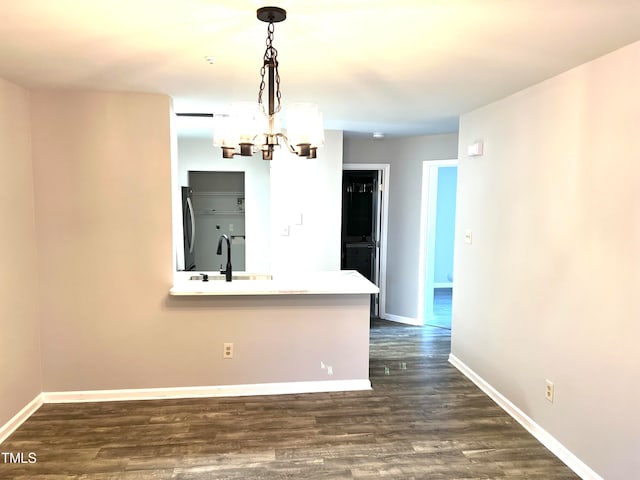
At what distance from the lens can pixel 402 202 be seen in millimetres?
5574

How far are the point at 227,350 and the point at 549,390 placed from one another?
2.25 m

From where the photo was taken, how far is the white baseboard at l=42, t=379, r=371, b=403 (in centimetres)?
332

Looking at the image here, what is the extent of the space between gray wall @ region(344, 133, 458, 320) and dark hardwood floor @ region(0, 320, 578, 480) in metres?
2.07

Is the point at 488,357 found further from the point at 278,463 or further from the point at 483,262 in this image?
the point at 278,463

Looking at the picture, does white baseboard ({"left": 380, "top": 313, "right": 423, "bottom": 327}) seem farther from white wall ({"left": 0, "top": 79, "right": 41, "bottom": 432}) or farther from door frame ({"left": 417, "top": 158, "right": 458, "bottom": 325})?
white wall ({"left": 0, "top": 79, "right": 41, "bottom": 432})

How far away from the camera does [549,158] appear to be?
2.78 metres

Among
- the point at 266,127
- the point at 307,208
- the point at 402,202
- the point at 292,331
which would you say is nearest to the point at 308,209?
the point at 307,208

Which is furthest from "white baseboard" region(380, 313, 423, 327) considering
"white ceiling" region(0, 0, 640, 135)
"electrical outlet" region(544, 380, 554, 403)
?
"white ceiling" region(0, 0, 640, 135)

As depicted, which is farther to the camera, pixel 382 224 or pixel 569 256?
pixel 382 224

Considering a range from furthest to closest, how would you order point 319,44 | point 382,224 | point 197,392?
point 382,224 < point 197,392 < point 319,44

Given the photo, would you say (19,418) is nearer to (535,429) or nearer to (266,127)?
(266,127)

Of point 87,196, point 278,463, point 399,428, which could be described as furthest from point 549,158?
point 87,196

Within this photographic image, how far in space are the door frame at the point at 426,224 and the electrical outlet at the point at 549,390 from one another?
2710mm

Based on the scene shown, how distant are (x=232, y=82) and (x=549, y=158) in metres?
2.05
